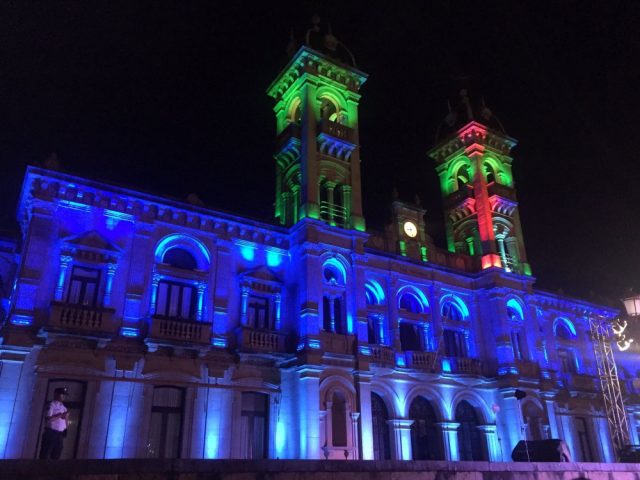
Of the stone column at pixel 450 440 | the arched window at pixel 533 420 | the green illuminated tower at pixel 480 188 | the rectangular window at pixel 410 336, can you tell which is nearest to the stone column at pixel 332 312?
the rectangular window at pixel 410 336

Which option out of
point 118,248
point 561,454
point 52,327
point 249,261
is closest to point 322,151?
point 249,261

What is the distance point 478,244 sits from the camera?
3938cm

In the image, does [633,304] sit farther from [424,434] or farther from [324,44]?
[324,44]

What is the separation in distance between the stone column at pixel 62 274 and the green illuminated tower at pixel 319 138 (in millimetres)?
12169

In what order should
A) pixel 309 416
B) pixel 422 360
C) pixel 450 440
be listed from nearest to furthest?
pixel 309 416 → pixel 450 440 → pixel 422 360

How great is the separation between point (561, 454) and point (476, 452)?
34.7ft

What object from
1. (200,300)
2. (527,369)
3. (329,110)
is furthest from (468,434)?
(329,110)

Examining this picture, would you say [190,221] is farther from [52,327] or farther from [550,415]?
[550,415]

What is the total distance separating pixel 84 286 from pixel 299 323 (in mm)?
10445

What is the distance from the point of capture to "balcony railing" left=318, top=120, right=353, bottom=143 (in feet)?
108

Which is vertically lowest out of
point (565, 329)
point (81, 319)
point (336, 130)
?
point (81, 319)

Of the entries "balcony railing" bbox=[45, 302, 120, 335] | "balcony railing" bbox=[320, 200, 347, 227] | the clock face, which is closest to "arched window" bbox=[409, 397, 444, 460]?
the clock face

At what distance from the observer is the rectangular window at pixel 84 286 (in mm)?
24092

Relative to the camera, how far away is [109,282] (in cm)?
2473
